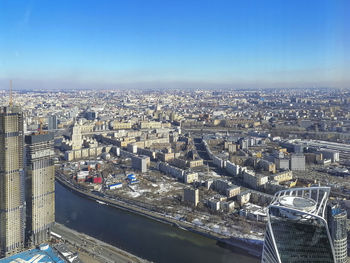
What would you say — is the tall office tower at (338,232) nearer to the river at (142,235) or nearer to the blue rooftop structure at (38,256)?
the river at (142,235)

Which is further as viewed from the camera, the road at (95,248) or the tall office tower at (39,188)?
the tall office tower at (39,188)

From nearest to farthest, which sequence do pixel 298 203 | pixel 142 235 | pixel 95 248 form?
pixel 298 203
pixel 95 248
pixel 142 235

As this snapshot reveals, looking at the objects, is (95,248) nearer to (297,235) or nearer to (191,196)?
(191,196)

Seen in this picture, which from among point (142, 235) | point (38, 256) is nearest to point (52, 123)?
point (142, 235)

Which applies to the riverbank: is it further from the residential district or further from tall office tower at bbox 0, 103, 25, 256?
tall office tower at bbox 0, 103, 25, 256

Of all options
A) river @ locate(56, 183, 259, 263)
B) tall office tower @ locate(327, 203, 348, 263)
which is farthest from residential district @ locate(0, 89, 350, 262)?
river @ locate(56, 183, 259, 263)

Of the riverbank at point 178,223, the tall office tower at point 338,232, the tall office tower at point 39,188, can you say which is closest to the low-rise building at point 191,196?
the riverbank at point 178,223
